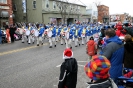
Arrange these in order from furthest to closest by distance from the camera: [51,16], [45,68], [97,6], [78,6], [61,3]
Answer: [97,6]
[78,6]
[61,3]
[51,16]
[45,68]

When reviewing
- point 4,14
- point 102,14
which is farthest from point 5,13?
point 102,14

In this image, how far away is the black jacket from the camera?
446 centimetres

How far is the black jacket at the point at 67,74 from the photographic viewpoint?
446 centimetres

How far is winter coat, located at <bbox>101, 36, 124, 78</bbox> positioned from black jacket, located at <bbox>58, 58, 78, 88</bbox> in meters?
0.77

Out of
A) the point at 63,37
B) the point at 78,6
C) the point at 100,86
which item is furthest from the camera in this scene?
the point at 78,6

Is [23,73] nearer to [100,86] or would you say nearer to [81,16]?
[100,86]

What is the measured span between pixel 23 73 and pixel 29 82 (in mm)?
1349

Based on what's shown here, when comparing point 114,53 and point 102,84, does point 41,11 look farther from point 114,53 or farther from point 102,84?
point 102,84

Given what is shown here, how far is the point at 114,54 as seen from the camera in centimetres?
447

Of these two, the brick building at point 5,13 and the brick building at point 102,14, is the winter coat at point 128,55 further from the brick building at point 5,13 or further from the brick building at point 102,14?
the brick building at point 102,14

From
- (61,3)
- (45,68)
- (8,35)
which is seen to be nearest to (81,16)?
(61,3)

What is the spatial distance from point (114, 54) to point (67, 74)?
3.73 ft

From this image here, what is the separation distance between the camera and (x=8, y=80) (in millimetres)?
7383

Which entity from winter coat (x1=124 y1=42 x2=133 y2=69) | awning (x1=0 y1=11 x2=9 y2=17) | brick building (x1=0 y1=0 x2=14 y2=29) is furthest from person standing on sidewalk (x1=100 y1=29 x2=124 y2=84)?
awning (x1=0 y1=11 x2=9 y2=17)
